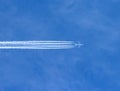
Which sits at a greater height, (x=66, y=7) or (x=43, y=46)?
(x=66, y=7)

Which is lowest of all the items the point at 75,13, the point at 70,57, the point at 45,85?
the point at 45,85

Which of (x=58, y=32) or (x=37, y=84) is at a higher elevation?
(x=58, y=32)

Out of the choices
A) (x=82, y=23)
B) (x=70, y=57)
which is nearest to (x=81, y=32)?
(x=82, y=23)

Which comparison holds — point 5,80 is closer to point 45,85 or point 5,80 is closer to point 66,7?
point 45,85

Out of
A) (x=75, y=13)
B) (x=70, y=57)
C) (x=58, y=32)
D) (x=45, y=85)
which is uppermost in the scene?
(x=75, y=13)

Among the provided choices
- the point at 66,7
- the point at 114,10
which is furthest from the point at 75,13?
the point at 114,10

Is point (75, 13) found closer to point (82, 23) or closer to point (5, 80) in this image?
point (82, 23)
